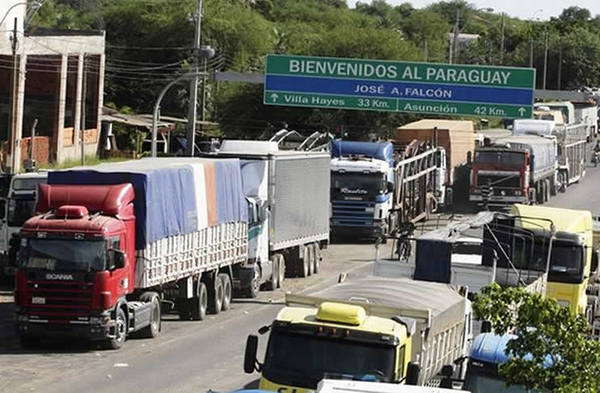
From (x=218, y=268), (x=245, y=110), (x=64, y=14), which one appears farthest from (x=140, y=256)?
(x=64, y=14)

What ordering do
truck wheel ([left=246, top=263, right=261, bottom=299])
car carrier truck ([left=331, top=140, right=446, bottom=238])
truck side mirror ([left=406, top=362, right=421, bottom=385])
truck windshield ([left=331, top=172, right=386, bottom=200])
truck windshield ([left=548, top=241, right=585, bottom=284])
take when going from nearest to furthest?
1. truck side mirror ([left=406, top=362, right=421, bottom=385])
2. truck windshield ([left=548, top=241, right=585, bottom=284])
3. truck wheel ([left=246, top=263, right=261, bottom=299])
4. truck windshield ([left=331, top=172, right=386, bottom=200])
5. car carrier truck ([left=331, top=140, right=446, bottom=238])

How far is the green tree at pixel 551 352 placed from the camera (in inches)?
557

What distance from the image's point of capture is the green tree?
14.1 m

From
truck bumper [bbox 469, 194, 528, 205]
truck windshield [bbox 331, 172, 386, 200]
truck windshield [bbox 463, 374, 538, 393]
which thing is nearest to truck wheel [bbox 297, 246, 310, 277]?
truck windshield [bbox 331, 172, 386, 200]

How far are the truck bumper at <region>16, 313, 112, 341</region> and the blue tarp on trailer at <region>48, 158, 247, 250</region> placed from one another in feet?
7.05

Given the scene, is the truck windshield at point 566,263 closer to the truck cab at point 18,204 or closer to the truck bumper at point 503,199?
the truck cab at point 18,204

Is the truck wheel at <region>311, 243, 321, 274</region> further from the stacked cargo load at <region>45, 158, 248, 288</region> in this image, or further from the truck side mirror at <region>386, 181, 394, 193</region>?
the truck side mirror at <region>386, 181, 394, 193</region>

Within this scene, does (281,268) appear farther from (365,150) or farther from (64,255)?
(365,150)

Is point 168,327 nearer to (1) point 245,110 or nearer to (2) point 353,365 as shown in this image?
(2) point 353,365

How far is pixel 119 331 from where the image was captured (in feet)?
92.1

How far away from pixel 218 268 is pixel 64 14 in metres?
88.4

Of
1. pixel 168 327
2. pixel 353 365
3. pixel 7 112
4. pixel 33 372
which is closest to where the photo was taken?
pixel 353 365

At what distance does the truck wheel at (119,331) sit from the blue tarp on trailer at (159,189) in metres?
1.50

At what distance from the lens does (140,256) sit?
28.9m
